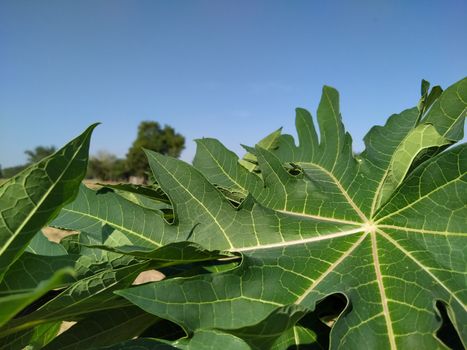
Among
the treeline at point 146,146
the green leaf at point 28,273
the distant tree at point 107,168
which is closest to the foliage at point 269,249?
the green leaf at point 28,273

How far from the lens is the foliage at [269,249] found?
842 millimetres

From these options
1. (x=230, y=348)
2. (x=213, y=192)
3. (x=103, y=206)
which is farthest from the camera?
(x=103, y=206)

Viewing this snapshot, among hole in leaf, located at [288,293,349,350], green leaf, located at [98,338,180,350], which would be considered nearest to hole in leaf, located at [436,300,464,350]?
hole in leaf, located at [288,293,349,350]

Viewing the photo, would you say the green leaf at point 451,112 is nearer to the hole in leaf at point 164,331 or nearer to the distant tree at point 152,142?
the hole in leaf at point 164,331

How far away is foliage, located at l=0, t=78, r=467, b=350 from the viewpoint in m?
0.84

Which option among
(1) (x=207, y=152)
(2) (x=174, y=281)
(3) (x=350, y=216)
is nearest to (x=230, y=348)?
(2) (x=174, y=281)

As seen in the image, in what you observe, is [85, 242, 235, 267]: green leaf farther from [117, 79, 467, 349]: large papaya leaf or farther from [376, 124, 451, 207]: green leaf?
[376, 124, 451, 207]: green leaf

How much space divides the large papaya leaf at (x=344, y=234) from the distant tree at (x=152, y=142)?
5652 cm

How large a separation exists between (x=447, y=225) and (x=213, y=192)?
22.7 inches

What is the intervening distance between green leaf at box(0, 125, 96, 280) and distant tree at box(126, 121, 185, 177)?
186 ft

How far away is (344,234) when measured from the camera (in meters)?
1.12

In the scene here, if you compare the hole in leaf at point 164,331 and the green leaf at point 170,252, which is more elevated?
the green leaf at point 170,252

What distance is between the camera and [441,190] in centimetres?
103

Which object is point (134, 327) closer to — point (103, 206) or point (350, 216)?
point (103, 206)
